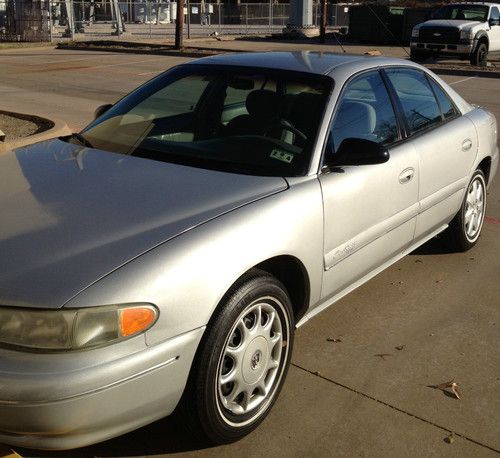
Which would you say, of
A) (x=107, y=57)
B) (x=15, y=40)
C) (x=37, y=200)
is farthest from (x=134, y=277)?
(x=15, y=40)

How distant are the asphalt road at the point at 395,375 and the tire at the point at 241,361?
0.42 ft

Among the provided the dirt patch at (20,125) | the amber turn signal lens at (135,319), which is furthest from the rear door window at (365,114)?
the dirt patch at (20,125)

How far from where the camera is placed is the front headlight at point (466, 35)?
22.1 m

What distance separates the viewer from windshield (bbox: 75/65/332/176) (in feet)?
12.5

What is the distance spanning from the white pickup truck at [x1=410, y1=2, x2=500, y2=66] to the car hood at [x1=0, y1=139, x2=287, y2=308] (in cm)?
2018

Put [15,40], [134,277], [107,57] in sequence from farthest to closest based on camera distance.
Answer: [15,40] → [107,57] → [134,277]

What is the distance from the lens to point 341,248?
12.5ft

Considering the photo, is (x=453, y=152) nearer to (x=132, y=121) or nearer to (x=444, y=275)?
(x=444, y=275)

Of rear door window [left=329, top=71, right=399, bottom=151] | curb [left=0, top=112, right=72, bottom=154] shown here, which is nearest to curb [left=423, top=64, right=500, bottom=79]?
curb [left=0, top=112, right=72, bottom=154]

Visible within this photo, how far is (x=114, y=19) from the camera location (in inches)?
1571

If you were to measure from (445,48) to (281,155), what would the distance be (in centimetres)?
2014

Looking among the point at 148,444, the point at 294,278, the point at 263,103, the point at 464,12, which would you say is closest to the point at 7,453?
the point at 148,444

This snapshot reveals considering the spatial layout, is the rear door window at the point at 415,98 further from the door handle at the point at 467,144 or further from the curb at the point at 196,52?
the curb at the point at 196,52

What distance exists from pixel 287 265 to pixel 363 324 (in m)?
1.09
